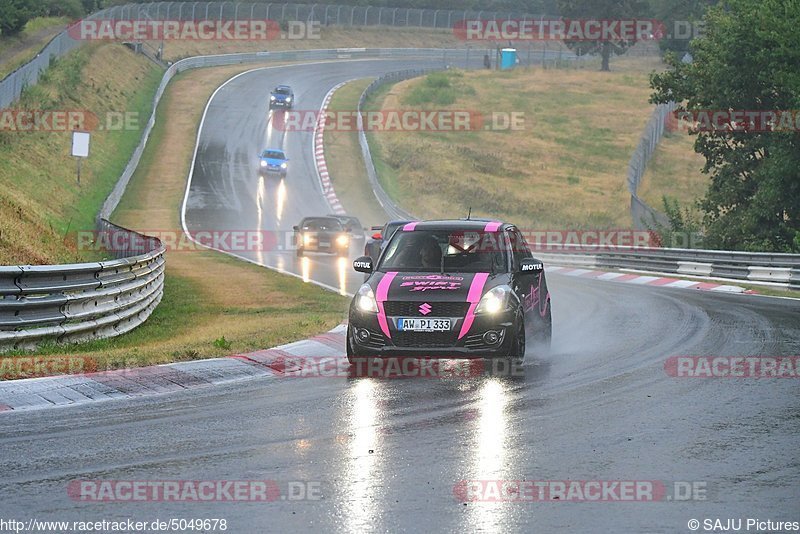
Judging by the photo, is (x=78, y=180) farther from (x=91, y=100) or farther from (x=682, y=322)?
(x=682, y=322)

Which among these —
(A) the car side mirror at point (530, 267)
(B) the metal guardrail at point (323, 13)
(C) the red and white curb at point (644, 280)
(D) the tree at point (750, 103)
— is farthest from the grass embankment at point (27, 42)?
(A) the car side mirror at point (530, 267)

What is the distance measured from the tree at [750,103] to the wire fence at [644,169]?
417 cm

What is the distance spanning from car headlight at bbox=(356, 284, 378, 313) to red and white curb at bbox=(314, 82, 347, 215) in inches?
1662

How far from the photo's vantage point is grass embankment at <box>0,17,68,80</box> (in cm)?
5888

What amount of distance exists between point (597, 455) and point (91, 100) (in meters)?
59.1

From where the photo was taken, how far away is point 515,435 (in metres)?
8.54

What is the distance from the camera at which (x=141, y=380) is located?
10.8 metres

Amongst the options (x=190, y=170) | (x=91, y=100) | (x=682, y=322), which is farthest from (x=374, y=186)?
(x=682, y=322)

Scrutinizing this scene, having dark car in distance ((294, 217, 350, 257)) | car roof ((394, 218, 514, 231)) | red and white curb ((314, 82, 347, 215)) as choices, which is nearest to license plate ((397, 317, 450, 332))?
car roof ((394, 218, 514, 231))

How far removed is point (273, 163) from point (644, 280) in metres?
34.9

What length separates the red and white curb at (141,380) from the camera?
973 cm

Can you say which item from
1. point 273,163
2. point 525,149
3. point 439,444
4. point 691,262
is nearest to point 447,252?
point 439,444

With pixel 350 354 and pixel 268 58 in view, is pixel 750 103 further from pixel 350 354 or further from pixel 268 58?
pixel 268 58

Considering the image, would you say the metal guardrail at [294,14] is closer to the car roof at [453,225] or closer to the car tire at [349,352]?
the car roof at [453,225]
